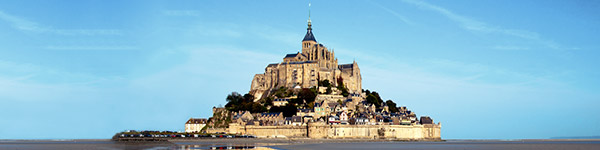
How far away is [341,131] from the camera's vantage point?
84.6 meters

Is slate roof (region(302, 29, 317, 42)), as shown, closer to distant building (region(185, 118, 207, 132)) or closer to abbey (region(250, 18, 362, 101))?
abbey (region(250, 18, 362, 101))

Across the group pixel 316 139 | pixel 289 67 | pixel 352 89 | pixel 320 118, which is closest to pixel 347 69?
pixel 352 89

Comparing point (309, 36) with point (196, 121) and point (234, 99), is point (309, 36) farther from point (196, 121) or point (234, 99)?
point (196, 121)

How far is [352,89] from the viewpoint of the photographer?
372ft

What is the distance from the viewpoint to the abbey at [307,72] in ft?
357

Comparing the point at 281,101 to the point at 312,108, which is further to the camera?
the point at 281,101

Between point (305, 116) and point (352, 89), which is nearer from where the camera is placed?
point (305, 116)

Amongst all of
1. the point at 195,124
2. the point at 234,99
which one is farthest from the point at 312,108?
the point at 195,124

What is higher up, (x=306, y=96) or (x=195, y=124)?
(x=306, y=96)

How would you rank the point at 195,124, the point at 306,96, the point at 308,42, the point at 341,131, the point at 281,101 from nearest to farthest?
the point at 341,131 → the point at 195,124 → the point at 306,96 → the point at 281,101 → the point at 308,42

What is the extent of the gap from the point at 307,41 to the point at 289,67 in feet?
31.0

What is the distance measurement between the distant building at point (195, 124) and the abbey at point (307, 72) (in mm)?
14758

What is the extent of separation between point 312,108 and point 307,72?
14.9 metres

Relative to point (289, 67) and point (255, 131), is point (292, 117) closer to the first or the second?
point (255, 131)
